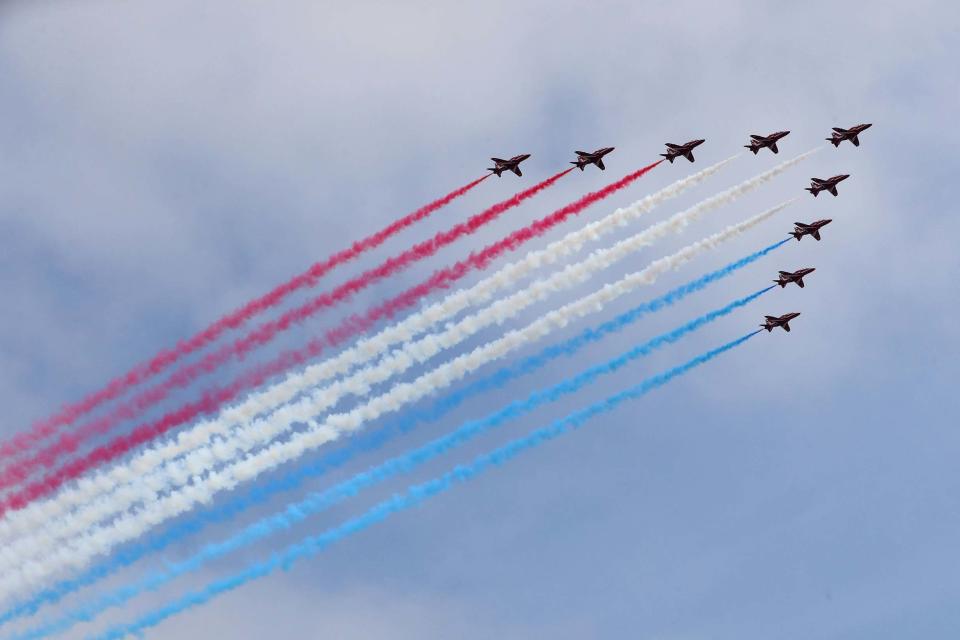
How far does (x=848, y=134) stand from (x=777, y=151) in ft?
16.8

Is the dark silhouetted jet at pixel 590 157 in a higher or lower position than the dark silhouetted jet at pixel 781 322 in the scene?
higher

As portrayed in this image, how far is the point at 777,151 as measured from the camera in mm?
89812

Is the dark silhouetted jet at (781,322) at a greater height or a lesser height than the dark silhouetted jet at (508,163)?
lesser

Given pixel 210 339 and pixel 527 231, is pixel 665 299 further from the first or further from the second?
A: pixel 210 339

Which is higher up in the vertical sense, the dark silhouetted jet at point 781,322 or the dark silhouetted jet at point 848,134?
the dark silhouetted jet at point 848,134

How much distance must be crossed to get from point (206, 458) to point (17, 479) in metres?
11.6

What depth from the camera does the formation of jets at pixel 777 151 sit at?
3423 inches

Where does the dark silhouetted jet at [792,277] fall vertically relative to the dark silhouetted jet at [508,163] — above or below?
below

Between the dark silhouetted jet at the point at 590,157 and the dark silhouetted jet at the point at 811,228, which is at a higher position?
the dark silhouetted jet at the point at 590,157

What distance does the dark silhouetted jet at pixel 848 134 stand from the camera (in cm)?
8925

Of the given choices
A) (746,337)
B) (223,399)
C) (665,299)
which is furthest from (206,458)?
(746,337)

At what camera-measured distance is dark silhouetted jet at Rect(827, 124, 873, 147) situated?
293 ft

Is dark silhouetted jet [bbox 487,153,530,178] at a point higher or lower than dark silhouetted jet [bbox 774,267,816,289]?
higher

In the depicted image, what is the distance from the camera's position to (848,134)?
293 ft
